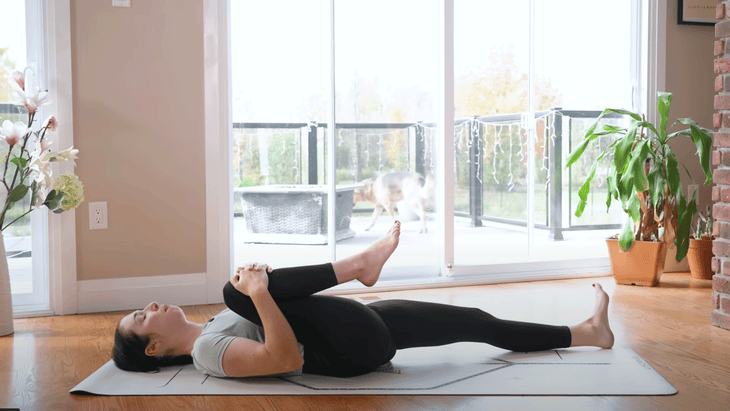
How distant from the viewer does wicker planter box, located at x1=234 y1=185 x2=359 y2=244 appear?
351 cm

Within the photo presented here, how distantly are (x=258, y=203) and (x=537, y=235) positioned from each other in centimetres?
173

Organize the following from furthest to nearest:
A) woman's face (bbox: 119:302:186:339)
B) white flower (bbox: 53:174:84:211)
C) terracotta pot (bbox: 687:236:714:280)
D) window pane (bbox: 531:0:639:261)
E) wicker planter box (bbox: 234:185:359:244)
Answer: window pane (bbox: 531:0:639:261) → terracotta pot (bbox: 687:236:714:280) → wicker planter box (bbox: 234:185:359:244) → white flower (bbox: 53:174:84:211) → woman's face (bbox: 119:302:186:339)

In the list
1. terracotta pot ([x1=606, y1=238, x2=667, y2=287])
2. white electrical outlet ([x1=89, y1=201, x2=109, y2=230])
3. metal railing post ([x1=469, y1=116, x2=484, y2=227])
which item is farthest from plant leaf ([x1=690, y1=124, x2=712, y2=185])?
white electrical outlet ([x1=89, y1=201, x2=109, y2=230])

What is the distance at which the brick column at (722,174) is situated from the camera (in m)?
2.60

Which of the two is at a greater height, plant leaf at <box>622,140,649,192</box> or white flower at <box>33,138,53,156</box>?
white flower at <box>33,138,53,156</box>

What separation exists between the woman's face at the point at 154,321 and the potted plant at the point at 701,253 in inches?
123

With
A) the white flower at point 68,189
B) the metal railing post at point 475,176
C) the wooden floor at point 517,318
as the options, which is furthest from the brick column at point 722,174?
the white flower at point 68,189

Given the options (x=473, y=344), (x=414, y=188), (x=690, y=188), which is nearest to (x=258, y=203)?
(x=414, y=188)

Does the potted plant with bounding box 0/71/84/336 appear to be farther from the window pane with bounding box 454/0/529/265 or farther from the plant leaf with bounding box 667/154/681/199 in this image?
the plant leaf with bounding box 667/154/681/199

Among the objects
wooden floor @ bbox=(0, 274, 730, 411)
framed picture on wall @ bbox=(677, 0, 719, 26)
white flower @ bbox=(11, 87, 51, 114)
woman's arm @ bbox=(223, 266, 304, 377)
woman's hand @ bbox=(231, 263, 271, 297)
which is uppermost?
framed picture on wall @ bbox=(677, 0, 719, 26)

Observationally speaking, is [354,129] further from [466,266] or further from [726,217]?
[726,217]

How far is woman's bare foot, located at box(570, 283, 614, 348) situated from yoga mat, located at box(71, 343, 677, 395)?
0.05 metres

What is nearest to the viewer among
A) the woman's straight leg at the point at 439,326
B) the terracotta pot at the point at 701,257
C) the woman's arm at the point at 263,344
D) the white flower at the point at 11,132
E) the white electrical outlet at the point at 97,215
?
the woman's arm at the point at 263,344

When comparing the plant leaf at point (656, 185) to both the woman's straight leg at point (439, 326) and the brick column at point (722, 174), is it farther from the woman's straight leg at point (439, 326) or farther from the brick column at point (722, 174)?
the woman's straight leg at point (439, 326)
